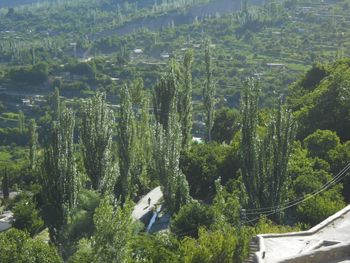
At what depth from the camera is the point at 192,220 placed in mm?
18406

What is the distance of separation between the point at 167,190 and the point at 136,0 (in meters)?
136

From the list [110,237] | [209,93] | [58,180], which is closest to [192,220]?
[58,180]

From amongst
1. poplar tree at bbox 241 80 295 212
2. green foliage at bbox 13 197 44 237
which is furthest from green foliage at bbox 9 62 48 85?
poplar tree at bbox 241 80 295 212

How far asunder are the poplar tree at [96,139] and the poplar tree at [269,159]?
5.87 m

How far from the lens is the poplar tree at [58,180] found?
67.4 ft

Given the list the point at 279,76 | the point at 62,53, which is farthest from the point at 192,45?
the point at 279,76

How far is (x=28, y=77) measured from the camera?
74.6 metres

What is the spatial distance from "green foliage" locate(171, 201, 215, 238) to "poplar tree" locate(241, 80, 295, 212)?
1428 mm

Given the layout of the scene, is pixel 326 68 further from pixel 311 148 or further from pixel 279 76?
pixel 279 76

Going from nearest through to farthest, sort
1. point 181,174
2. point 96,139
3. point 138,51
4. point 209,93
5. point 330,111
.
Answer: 1. point 181,174
2. point 96,139
3. point 330,111
4. point 209,93
5. point 138,51

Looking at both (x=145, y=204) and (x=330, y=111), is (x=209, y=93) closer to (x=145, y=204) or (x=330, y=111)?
(x=330, y=111)

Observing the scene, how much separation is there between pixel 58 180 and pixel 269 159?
712 centimetres

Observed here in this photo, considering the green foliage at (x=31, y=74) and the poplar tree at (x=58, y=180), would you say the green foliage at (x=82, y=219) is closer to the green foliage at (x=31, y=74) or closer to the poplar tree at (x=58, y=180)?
the poplar tree at (x=58, y=180)

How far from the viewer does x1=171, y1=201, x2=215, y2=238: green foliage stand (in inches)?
721
